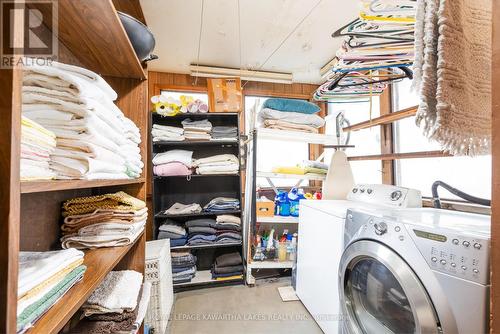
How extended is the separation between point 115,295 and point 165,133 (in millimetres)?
1482

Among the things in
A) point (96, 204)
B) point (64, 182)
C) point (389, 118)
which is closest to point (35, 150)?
point (64, 182)

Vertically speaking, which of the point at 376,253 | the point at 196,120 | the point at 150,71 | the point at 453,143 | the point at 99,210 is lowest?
the point at 376,253

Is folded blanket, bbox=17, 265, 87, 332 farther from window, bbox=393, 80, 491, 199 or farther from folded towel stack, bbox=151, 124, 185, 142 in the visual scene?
window, bbox=393, 80, 491, 199

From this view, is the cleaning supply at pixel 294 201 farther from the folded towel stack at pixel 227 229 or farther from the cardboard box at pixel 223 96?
the cardboard box at pixel 223 96

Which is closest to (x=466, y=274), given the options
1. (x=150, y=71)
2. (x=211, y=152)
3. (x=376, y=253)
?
(x=376, y=253)

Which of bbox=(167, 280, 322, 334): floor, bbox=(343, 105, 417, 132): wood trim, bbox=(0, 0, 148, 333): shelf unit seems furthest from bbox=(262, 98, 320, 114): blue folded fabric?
bbox=(167, 280, 322, 334): floor

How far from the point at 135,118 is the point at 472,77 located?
51.3 inches

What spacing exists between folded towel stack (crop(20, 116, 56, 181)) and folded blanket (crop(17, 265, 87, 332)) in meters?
0.26

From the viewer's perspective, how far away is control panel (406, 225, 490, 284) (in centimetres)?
60

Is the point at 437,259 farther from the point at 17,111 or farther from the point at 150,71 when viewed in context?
the point at 150,71

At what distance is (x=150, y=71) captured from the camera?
2434 mm

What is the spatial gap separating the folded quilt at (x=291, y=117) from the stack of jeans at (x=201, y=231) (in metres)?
1.14

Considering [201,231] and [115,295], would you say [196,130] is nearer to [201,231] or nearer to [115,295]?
[201,231]

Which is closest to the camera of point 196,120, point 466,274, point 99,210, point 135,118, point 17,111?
point 17,111
